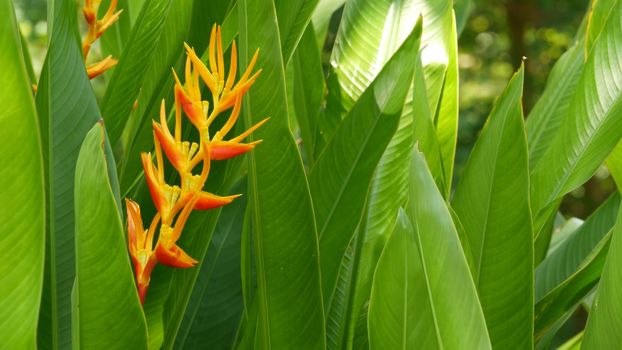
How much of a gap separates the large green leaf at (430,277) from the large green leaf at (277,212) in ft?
0.36

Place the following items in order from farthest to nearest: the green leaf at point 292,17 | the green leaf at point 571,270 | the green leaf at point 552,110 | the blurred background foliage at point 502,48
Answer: the blurred background foliage at point 502,48
the green leaf at point 552,110
the green leaf at point 571,270
the green leaf at point 292,17

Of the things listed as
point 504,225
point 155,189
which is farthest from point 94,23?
point 504,225

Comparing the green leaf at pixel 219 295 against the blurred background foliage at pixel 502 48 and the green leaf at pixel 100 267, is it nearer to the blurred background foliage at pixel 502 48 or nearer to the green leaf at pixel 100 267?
the green leaf at pixel 100 267

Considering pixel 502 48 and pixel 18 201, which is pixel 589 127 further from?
pixel 502 48

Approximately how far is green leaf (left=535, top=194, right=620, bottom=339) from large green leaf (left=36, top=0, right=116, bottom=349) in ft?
1.50

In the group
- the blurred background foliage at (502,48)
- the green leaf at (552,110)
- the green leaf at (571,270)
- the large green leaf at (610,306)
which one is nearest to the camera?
the large green leaf at (610,306)

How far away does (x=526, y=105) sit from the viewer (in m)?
4.36

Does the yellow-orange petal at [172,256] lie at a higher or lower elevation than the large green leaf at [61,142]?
lower

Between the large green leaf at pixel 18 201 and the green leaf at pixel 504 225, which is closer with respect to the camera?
the large green leaf at pixel 18 201

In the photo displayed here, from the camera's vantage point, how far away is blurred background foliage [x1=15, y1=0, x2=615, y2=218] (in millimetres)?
3887

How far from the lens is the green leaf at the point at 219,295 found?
918mm

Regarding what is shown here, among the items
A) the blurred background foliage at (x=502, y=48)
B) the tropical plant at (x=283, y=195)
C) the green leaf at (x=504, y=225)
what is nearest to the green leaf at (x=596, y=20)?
the tropical plant at (x=283, y=195)

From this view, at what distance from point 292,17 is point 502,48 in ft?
14.1

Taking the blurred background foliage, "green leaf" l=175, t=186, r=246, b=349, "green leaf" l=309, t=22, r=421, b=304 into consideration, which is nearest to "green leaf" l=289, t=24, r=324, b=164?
"green leaf" l=175, t=186, r=246, b=349
